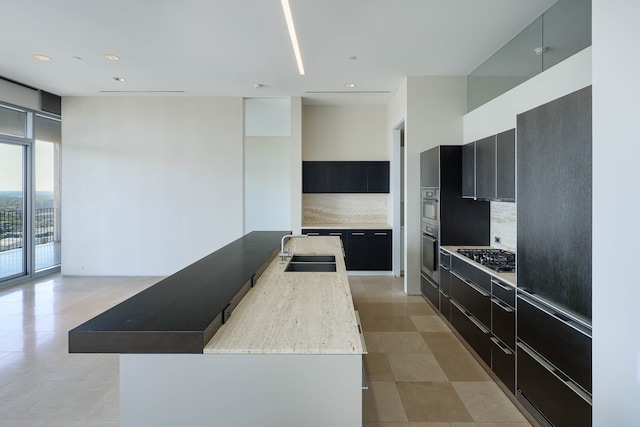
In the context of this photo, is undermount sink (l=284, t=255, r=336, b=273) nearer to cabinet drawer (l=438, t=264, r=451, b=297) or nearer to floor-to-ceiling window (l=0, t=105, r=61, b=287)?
cabinet drawer (l=438, t=264, r=451, b=297)

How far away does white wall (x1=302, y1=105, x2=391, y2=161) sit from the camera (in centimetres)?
671

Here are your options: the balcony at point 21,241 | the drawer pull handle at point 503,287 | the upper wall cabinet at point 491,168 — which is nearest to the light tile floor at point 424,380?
the drawer pull handle at point 503,287

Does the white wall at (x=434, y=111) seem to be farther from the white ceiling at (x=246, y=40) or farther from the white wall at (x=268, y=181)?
the white wall at (x=268, y=181)

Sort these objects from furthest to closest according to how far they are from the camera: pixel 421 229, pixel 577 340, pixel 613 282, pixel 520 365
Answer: pixel 421 229 → pixel 520 365 → pixel 577 340 → pixel 613 282

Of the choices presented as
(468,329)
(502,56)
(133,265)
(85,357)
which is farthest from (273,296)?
(133,265)

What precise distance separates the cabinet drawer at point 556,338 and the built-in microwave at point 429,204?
211 centimetres

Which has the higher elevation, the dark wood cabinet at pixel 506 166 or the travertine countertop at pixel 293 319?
the dark wood cabinet at pixel 506 166

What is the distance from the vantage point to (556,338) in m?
2.01

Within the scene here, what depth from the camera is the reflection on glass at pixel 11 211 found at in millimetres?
5676

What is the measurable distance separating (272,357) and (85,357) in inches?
111

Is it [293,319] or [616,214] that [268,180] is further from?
[616,214]

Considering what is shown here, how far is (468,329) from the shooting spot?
3.35 metres

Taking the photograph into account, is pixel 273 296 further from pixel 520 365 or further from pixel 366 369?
pixel 520 365

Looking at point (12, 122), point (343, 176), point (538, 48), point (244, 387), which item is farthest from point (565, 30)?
point (12, 122)
